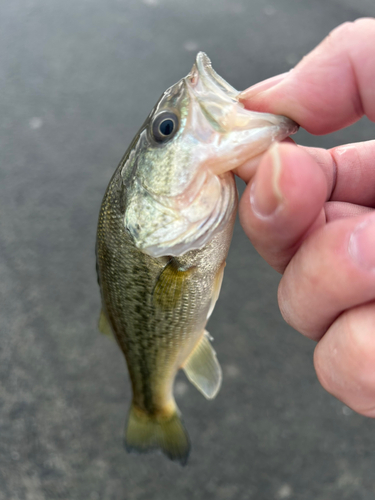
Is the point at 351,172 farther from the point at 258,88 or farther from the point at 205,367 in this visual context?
the point at 205,367

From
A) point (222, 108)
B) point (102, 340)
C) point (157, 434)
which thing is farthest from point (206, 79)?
point (102, 340)

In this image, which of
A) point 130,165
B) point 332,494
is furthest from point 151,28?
point 332,494

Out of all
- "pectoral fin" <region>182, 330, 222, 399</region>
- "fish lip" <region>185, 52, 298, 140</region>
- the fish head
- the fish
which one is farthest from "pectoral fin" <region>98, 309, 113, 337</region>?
"fish lip" <region>185, 52, 298, 140</region>

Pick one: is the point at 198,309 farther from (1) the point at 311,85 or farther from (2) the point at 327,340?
(1) the point at 311,85

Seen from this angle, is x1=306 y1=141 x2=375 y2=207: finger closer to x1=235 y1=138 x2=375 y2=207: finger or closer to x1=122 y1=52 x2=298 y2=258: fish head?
x1=235 y1=138 x2=375 y2=207: finger

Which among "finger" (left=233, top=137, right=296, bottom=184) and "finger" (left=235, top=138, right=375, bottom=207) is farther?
"finger" (left=235, top=138, right=375, bottom=207)

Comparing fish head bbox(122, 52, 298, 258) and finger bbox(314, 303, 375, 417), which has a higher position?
fish head bbox(122, 52, 298, 258)
